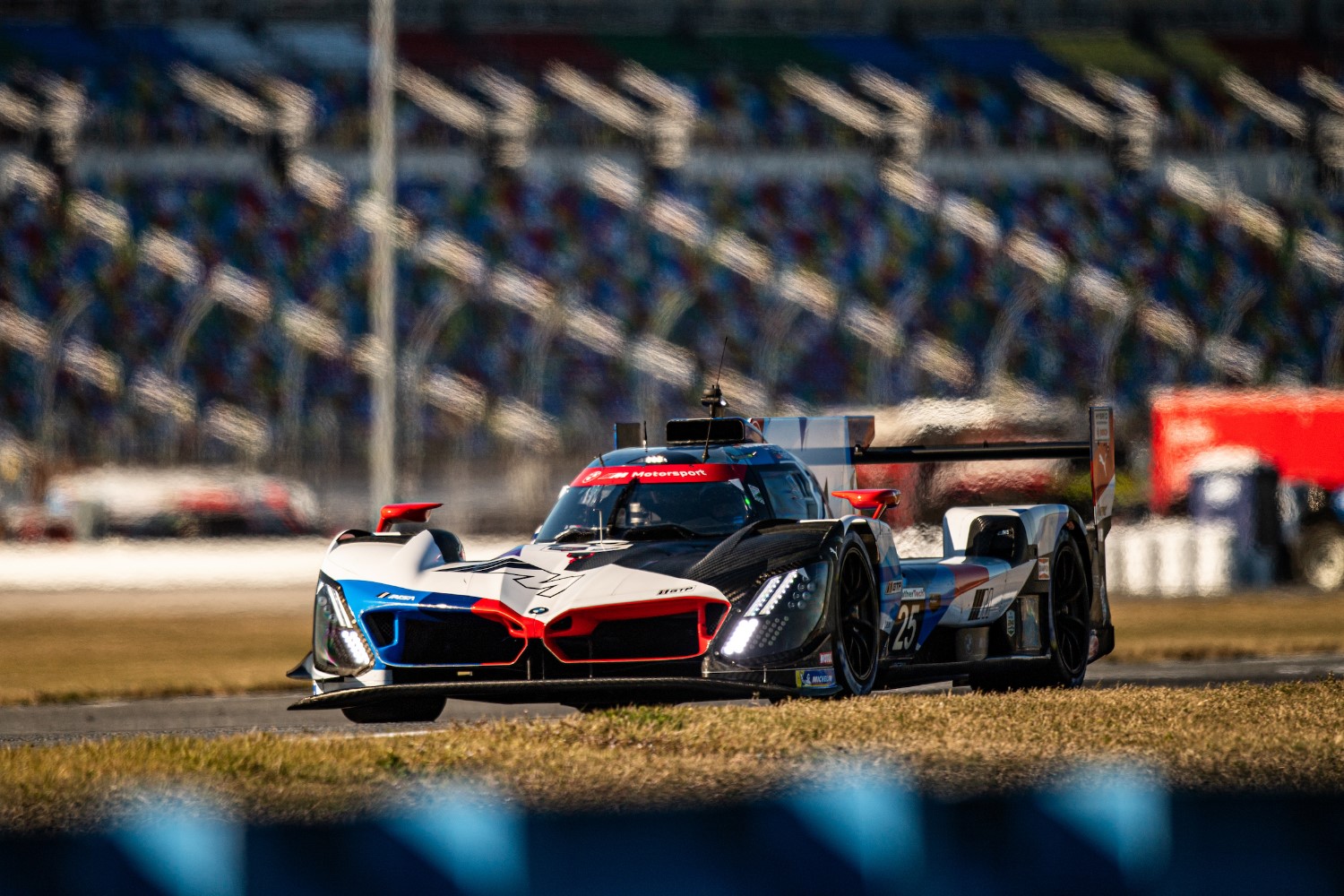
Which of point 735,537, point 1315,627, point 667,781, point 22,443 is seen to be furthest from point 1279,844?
point 22,443

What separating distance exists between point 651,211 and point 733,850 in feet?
107

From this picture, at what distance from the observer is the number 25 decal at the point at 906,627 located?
27.8 ft

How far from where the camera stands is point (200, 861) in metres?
3.85

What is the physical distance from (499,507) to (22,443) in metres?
8.06

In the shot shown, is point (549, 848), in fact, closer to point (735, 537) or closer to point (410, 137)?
point (735, 537)

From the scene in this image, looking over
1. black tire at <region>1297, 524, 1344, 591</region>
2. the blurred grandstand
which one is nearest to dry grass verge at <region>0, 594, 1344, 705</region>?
black tire at <region>1297, 524, 1344, 591</region>

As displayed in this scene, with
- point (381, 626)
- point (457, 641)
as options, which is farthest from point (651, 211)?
point (457, 641)

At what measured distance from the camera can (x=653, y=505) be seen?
887 centimetres

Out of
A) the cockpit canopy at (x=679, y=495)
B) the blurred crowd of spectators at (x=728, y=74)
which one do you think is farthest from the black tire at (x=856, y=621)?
the blurred crowd of spectators at (x=728, y=74)

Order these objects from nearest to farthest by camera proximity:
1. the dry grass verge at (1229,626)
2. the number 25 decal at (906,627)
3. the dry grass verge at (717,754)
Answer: the dry grass verge at (717,754) < the number 25 decal at (906,627) < the dry grass verge at (1229,626)

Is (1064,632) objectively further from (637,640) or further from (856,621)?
(637,640)

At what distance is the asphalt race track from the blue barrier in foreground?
4.20 metres

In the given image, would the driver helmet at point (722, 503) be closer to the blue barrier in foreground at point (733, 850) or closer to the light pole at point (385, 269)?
the blue barrier in foreground at point (733, 850)

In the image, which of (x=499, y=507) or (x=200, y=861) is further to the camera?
(x=499, y=507)
